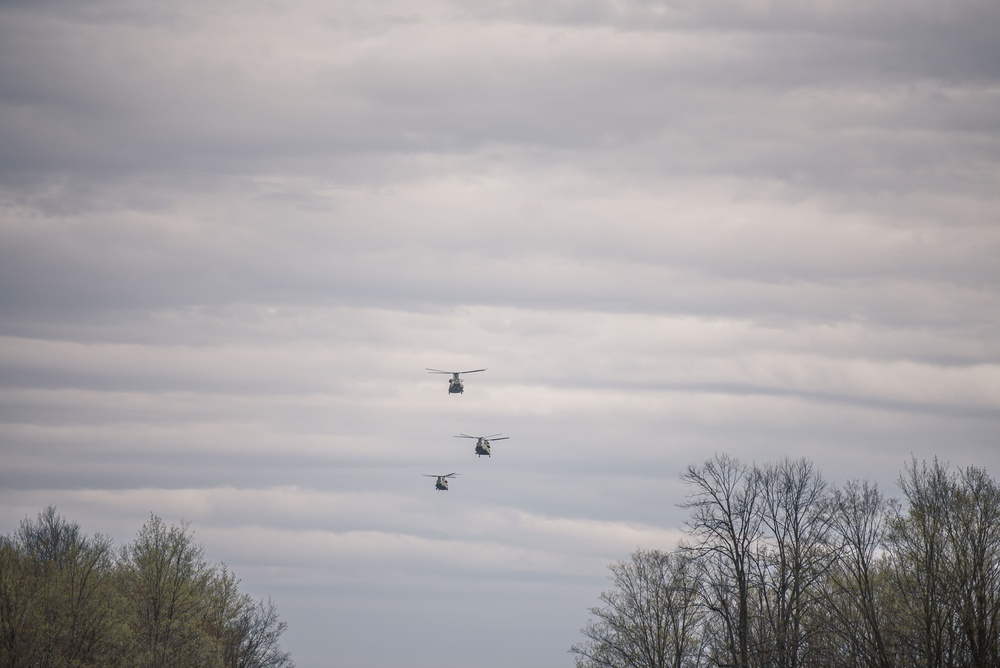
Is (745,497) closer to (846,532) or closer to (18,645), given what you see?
(846,532)

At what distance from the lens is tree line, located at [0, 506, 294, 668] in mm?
68750

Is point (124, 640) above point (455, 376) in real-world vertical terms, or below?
below

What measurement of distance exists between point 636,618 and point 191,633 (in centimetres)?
2976

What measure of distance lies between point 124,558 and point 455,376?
2878 centimetres

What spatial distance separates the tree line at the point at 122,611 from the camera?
226ft

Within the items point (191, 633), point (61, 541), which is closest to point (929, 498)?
point (191, 633)

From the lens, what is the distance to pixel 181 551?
78.6 meters

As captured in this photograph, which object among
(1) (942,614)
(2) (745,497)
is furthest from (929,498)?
(2) (745,497)

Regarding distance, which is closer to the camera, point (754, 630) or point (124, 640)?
point (754, 630)

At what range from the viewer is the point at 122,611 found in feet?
241

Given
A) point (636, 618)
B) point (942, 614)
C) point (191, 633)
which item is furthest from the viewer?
point (636, 618)

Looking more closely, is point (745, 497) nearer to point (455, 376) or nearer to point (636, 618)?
point (636, 618)

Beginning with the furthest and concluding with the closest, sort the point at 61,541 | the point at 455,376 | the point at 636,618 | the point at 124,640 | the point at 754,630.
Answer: the point at 61,541 < the point at 455,376 < the point at 636,618 < the point at 124,640 < the point at 754,630

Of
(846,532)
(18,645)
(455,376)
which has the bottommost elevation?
(18,645)
